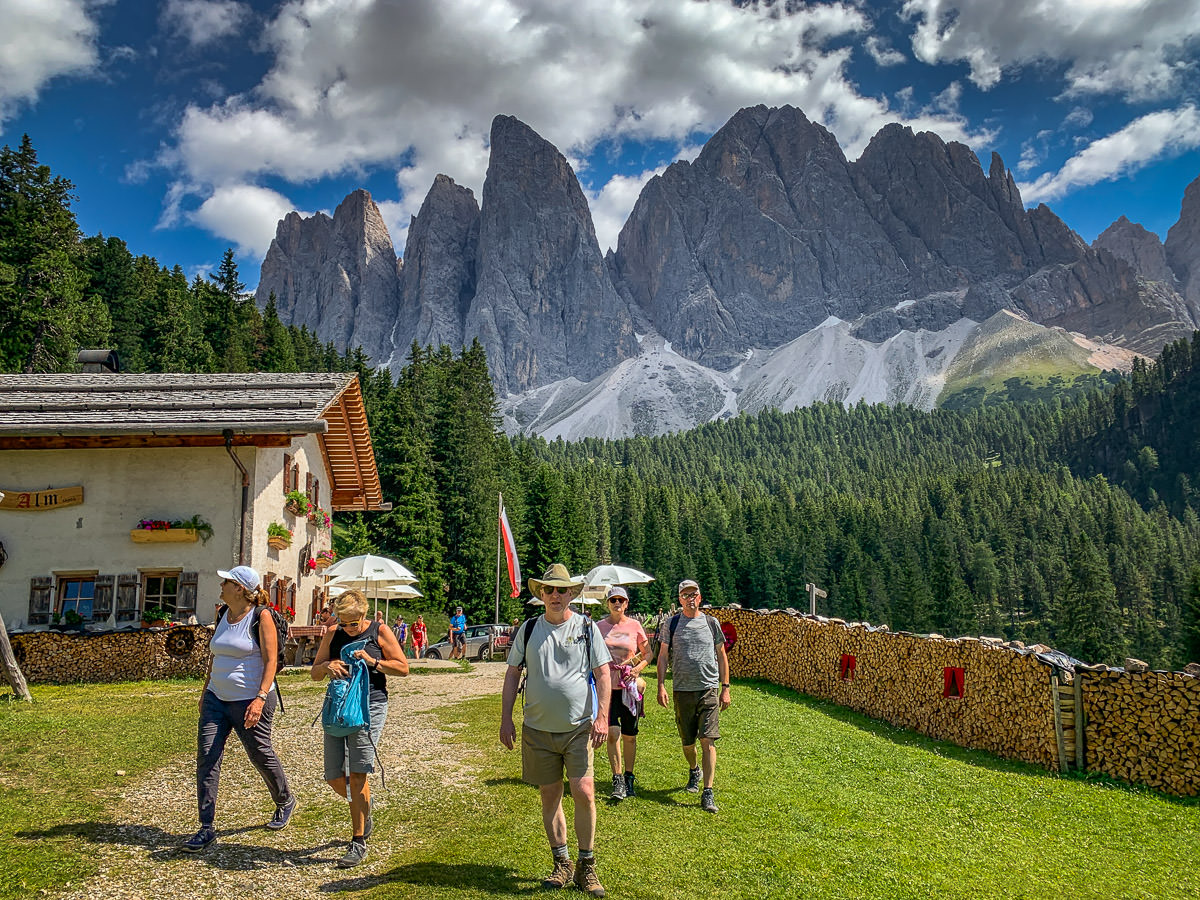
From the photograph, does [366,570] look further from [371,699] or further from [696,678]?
[371,699]

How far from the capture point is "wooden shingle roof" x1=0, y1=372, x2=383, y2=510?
16.4 meters

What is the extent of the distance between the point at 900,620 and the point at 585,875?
321ft

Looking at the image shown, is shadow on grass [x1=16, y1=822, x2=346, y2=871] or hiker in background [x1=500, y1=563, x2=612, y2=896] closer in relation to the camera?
hiker in background [x1=500, y1=563, x2=612, y2=896]

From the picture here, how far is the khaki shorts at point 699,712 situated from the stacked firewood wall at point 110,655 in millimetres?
12368

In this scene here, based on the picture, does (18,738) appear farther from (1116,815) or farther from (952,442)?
(952,442)

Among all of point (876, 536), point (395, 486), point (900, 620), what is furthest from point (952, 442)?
point (395, 486)

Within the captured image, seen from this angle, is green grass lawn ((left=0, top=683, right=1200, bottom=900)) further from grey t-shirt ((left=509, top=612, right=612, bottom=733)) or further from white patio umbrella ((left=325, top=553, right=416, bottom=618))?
white patio umbrella ((left=325, top=553, right=416, bottom=618))

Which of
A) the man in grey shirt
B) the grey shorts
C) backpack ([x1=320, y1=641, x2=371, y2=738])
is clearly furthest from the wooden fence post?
the man in grey shirt

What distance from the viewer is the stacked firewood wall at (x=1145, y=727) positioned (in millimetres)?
9469

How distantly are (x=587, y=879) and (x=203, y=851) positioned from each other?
9.89 feet

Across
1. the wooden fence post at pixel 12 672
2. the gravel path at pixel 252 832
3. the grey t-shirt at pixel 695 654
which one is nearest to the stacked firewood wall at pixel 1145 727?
the grey t-shirt at pixel 695 654

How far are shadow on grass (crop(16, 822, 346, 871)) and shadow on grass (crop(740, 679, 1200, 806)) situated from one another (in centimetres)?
862

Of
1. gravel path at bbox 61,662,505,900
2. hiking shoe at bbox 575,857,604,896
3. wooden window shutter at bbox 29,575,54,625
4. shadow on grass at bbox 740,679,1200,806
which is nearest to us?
hiking shoe at bbox 575,857,604,896

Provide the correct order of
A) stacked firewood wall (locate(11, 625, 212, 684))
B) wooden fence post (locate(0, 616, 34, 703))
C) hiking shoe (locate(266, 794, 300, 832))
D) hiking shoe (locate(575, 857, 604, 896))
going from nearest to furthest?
1. hiking shoe (locate(575, 857, 604, 896))
2. hiking shoe (locate(266, 794, 300, 832))
3. wooden fence post (locate(0, 616, 34, 703))
4. stacked firewood wall (locate(11, 625, 212, 684))
